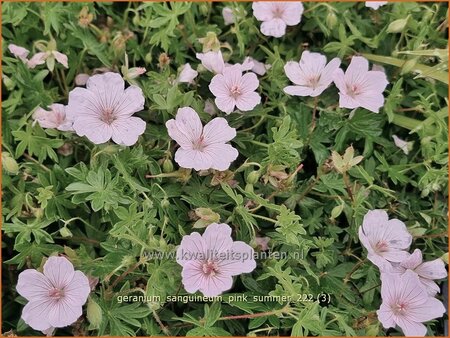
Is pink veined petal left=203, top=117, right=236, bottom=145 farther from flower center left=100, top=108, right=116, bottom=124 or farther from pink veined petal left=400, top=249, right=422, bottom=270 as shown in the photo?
pink veined petal left=400, top=249, right=422, bottom=270

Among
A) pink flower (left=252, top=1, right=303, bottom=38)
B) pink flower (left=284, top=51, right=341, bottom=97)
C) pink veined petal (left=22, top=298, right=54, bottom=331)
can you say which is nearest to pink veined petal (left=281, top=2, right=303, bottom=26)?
pink flower (left=252, top=1, right=303, bottom=38)

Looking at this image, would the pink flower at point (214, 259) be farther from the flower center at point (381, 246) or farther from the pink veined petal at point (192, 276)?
the flower center at point (381, 246)

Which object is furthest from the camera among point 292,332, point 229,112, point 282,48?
point 282,48

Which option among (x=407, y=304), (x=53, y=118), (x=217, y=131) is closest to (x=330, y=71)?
(x=217, y=131)

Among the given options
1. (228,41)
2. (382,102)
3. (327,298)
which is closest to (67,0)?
(228,41)

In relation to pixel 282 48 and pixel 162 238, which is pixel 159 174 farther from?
pixel 282 48

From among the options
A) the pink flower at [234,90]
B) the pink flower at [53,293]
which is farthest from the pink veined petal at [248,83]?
the pink flower at [53,293]
